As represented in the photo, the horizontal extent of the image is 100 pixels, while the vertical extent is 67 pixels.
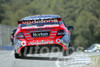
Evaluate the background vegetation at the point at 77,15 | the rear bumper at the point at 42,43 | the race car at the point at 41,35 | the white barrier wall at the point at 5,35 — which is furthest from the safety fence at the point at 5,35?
the background vegetation at the point at 77,15

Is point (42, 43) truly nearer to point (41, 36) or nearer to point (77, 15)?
point (41, 36)

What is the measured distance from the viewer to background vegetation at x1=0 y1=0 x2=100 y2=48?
7981 centimetres

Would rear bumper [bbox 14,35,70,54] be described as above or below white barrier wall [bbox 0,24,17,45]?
above

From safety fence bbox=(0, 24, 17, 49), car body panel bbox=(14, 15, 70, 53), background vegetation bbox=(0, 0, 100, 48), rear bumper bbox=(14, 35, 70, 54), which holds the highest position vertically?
car body panel bbox=(14, 15, 70, 53)

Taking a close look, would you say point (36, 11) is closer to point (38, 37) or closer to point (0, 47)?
point (0, 47)

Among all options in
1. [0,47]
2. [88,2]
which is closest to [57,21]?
[0,47]

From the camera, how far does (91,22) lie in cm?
8300

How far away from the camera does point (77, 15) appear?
9262 centimetres

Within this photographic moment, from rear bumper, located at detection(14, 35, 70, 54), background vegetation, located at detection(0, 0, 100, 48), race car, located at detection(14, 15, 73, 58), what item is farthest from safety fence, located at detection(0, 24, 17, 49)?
background vegetation, located at detection(0, 0, 100, 48)

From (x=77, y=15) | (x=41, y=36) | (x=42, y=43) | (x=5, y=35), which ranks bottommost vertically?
(x=77, y=15)

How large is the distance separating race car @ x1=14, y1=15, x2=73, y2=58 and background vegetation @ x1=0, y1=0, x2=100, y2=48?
213ft

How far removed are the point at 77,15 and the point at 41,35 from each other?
3188 inches

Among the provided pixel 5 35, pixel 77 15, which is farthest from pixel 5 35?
pixel 77 15

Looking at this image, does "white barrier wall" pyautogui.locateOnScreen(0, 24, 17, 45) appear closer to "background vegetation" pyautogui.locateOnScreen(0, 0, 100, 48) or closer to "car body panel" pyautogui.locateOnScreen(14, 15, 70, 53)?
"car body panel" pyautogui.locateOnScreen(14, 15, 70, 53)
